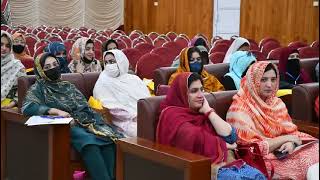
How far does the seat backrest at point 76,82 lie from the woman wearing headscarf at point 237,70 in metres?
1.13

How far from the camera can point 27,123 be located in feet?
10.7

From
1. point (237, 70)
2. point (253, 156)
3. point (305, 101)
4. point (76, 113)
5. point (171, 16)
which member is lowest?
point (253, 156)

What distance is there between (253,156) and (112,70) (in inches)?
69.8

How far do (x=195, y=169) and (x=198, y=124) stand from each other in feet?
1.70

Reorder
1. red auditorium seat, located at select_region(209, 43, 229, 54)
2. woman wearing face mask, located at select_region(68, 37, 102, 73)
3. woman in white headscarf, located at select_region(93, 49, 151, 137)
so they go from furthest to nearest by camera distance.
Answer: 1. red auditorium seat, located at select_region(209, 43, 229, 54)
2. woman wearing face mask, located at select_region(68, 37, 102, 73)
3. woman in white headscarf, located at select_region(93, 49, 151, 137)

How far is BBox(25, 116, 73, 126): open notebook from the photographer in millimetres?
3175

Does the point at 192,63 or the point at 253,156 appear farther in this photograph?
the point at 192,63

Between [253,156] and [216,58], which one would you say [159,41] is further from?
[253,156]

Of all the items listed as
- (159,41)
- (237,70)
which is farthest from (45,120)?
(159,41)

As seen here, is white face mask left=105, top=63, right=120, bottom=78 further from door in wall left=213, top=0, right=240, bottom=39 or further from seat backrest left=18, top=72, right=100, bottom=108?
door in wall left=213, top=0, right=240, bottom=39

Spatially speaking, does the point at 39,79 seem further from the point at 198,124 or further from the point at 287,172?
the point at 287,172

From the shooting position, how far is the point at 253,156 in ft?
9.66

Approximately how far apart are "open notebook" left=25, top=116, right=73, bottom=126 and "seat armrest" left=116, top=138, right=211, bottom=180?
502 millimetres

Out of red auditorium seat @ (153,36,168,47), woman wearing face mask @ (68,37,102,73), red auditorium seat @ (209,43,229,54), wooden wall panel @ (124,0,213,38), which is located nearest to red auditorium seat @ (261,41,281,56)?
red auditorium seat @ (209,43,229,54)
